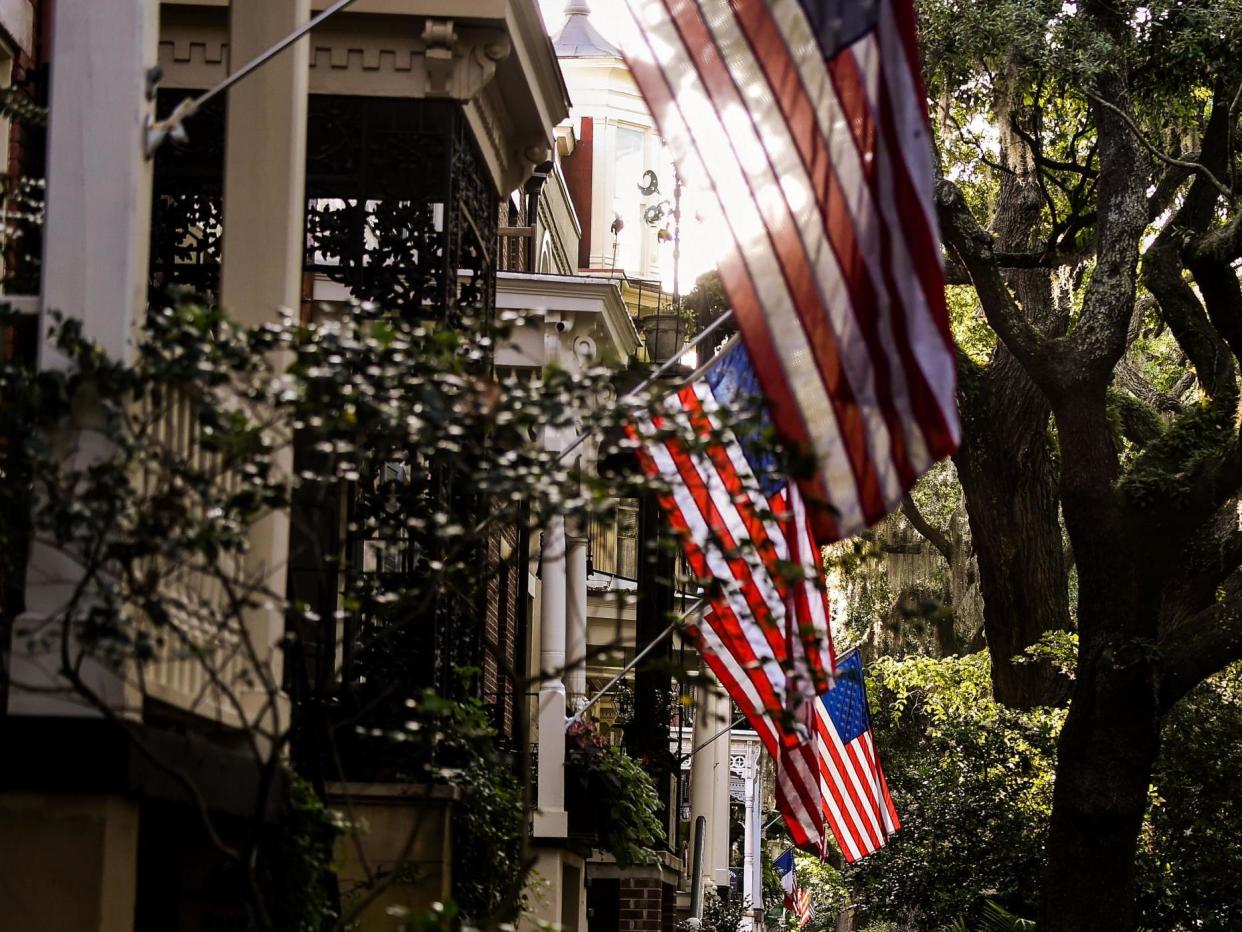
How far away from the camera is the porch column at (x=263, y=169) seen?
8.08m

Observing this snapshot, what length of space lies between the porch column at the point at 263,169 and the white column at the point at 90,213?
1.46 m

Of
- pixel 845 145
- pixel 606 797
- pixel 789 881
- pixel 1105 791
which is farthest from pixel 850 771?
pixel 789 881

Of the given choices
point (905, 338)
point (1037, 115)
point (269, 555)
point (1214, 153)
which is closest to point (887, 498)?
point (905, 338)

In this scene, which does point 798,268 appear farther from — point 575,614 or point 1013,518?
point 1013,518

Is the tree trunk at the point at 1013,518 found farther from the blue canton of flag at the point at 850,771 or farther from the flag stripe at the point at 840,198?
the flag stripe at the point at 840,198

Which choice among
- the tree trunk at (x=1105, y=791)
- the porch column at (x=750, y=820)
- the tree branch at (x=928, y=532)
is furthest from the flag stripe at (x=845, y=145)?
the porch column at (x=750, y=820)

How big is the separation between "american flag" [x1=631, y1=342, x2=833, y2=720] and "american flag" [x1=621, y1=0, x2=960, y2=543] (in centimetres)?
30

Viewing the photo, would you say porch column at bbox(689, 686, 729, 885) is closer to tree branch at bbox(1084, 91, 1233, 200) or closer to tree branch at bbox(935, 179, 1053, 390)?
tree branch at bbox(935, 179, 1053, 390)

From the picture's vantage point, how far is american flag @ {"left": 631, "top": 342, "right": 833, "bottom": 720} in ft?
20.4

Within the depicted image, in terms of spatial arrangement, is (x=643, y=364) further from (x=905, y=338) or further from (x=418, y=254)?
(x=418, y=254)

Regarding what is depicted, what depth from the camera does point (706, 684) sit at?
20.7ft

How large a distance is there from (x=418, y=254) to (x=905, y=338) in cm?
480

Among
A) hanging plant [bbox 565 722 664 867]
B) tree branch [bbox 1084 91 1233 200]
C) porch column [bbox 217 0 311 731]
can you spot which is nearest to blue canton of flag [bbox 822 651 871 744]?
hanging plant [bbox 565 722 664 867]

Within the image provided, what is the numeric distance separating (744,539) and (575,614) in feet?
23.9
